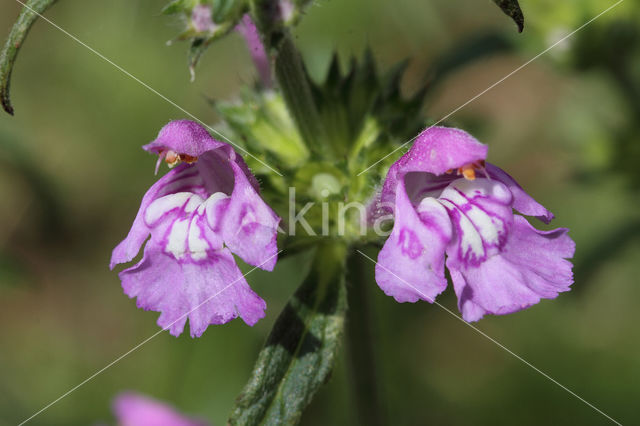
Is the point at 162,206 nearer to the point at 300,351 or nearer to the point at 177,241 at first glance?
the point at 177,241

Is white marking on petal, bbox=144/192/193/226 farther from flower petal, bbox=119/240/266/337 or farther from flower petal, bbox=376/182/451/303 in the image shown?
flower petal, bbox=376/182/451/303

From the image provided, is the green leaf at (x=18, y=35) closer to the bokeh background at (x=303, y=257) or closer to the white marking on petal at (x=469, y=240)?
the white marking on petal at (x=469, y=240)

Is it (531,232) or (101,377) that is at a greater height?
(531,232)

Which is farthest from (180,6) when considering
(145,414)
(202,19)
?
(145,414)

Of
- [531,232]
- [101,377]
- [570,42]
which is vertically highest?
[531,232]

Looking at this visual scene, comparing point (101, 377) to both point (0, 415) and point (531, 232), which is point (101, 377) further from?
point (531, 232)

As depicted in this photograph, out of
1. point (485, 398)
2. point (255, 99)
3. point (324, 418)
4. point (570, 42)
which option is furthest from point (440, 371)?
point (255, 99)

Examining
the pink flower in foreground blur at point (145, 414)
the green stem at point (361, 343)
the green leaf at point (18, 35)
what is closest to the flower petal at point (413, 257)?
the green stem at point (361, 343)
